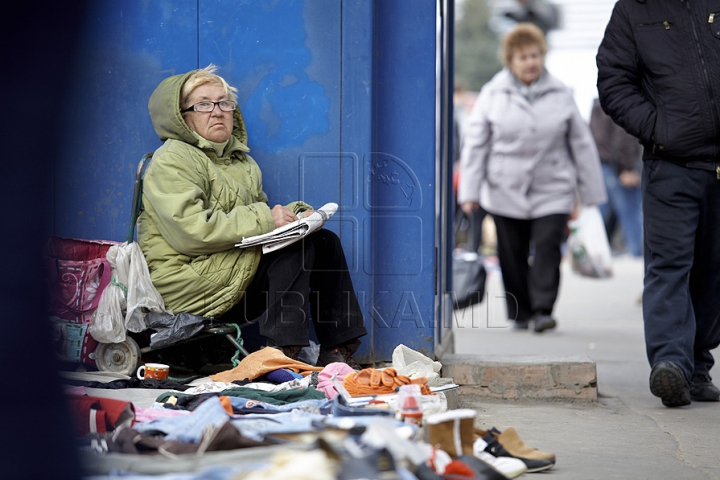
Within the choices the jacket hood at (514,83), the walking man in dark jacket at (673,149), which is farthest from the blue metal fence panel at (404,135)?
the jacket hood at (514,83)

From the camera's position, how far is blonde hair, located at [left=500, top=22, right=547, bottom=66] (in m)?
7.91

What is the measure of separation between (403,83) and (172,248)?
1427 mm

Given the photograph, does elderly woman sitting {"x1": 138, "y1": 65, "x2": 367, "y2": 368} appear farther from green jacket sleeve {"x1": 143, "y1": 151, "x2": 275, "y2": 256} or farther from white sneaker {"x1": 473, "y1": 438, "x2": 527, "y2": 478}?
white sneaker {"x1": 473, "y1": 438, "x2": 527, "y2": 478}

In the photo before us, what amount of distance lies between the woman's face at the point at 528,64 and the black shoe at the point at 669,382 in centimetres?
375

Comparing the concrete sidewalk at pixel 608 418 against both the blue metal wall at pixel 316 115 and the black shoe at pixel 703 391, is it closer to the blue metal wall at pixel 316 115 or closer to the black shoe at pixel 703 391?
the black shoe at pixel 703 391

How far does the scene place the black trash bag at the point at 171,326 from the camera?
4.41 meters

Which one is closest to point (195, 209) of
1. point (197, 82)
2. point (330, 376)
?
point (197, 82)

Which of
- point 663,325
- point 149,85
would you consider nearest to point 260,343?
point 149,85

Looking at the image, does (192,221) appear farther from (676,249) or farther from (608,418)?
(676,249)

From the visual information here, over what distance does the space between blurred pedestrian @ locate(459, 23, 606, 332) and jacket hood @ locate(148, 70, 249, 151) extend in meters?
3.41

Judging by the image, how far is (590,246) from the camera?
32.1 ft

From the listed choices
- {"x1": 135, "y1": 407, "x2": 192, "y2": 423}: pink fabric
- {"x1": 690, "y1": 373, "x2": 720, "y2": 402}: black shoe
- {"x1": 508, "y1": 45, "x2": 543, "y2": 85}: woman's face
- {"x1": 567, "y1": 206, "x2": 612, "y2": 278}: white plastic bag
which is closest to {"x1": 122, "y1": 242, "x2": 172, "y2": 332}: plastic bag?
{"x1": 135, "y1": 407, "x2": 192, "y2": 423}: pink fabric

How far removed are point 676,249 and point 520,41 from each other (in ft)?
12.0

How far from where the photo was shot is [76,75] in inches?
74.2
